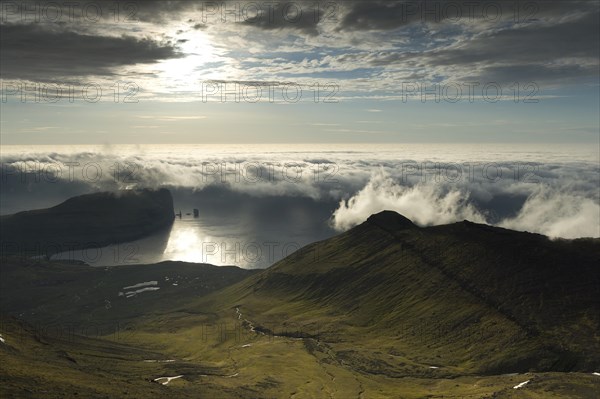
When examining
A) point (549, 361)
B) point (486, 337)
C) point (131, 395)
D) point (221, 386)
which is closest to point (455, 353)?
point (486, 337)

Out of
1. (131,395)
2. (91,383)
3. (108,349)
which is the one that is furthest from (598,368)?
(108,349)

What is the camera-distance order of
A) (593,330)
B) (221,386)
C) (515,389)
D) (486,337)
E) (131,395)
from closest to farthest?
(131,395) → (515,389) → (221,386) → (593,330) → (486,337)

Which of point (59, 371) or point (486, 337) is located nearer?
point (59, 371)

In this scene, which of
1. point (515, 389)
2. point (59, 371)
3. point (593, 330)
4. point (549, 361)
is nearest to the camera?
point (59, 371)

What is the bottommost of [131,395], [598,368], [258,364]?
[258,364]

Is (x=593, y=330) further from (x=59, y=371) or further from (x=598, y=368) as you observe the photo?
(x=59, y=371)

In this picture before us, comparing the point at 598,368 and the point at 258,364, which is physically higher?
the point at 598,368

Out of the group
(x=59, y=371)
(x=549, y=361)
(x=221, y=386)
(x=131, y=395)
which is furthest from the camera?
(x=549, y=361)

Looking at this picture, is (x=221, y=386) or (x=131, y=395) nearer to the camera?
(x=131, y=395)

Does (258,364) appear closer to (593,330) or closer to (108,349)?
(108,349)
